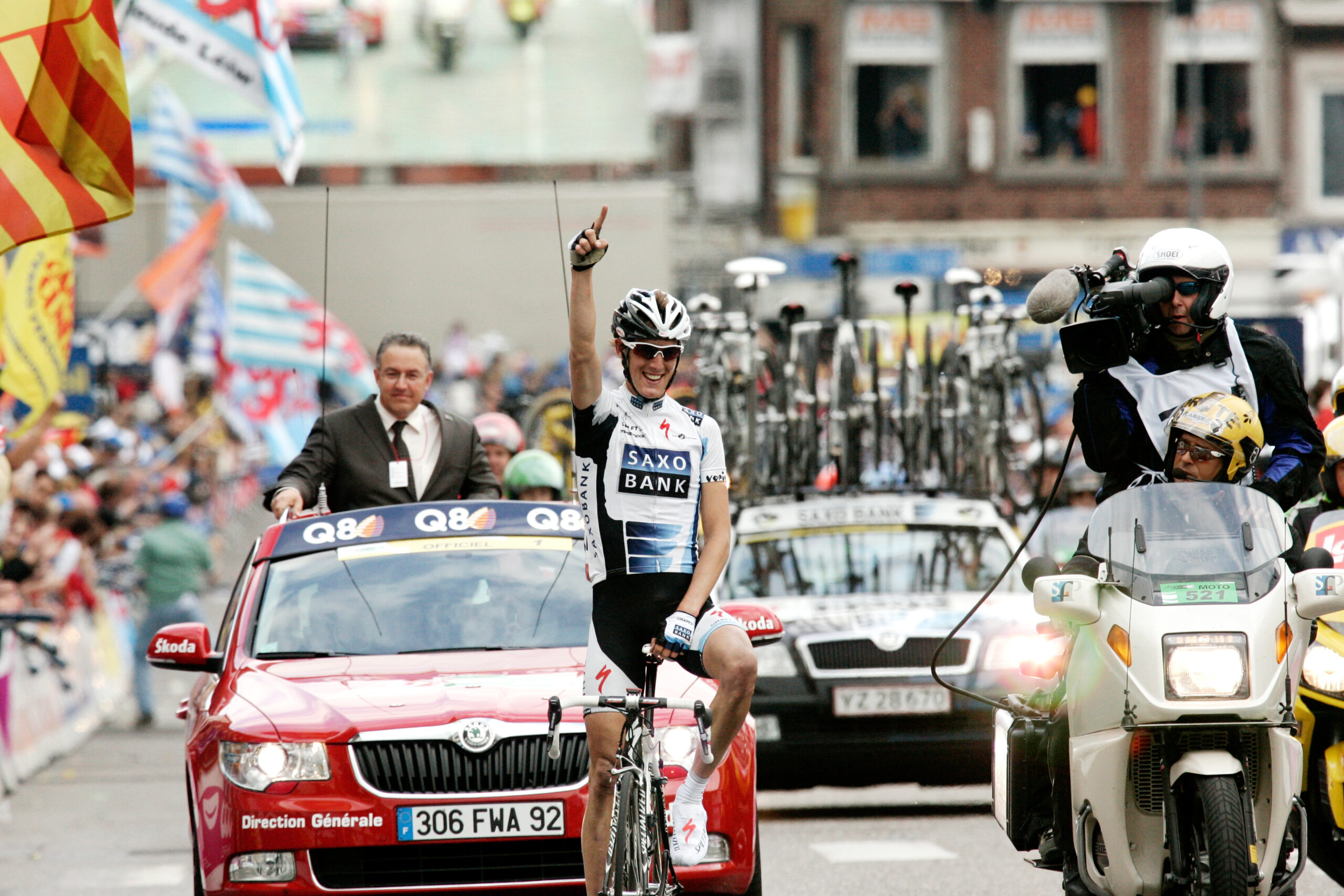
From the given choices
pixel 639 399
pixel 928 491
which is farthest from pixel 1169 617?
pixel 928 491

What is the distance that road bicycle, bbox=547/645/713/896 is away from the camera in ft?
21.7

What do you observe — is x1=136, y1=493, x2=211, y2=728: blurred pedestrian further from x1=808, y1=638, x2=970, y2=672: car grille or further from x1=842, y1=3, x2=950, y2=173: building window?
x1=842, y1=3, x2=950, y2=173: building window

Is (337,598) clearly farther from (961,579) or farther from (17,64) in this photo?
(961,579)

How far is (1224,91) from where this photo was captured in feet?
131

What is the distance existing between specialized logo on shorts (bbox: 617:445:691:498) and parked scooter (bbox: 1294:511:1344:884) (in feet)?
7.29

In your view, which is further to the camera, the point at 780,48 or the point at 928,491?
the point at 780,48

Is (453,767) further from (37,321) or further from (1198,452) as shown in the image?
(37,321)

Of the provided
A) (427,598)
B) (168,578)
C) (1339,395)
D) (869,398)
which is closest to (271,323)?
(168,578)

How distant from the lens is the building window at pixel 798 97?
39.2m

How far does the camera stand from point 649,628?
6.98 meters

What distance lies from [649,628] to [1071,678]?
1229 millimetres

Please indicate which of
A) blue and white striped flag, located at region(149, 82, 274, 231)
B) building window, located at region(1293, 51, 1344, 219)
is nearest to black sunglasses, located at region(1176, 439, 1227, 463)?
blue and white striped flag, located at region(149, 82, 274, 231)

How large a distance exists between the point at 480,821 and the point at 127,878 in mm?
3543

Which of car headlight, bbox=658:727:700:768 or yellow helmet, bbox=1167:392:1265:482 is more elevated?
yellow helmet, bbox=1167:392:1265:482
